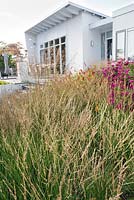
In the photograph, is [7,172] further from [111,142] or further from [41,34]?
[41,34]

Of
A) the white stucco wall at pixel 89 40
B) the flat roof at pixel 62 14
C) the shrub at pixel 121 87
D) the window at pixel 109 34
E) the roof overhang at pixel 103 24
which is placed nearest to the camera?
the shrub at pixel 121 87

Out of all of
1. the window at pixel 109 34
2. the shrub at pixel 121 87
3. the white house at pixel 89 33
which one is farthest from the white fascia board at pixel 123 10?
the shrub at pixel 121 87

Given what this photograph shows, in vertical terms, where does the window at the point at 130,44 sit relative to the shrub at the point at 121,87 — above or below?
above

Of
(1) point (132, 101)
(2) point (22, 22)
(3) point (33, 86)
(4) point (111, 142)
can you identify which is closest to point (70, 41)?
(2) point (22, 22)

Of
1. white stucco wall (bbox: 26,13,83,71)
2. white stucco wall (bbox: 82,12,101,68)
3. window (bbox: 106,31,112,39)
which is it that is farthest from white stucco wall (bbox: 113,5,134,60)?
white stucco wall (bbox: 26,13,83,71)

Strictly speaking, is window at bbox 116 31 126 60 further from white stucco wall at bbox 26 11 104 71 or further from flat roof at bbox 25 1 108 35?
flat roof at bbox 25 1 108 35

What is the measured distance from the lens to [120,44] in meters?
10.2

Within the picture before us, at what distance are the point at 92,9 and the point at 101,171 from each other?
39.4 ft

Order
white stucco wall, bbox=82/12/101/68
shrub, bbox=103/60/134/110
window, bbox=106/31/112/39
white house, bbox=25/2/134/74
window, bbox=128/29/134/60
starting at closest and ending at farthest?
shrub, bbox=103/60/134/110
window, bbox=128/29/134/60
white house, bbox=25/2/134/74
white stucco wall, bbox=82/12/101/68
window, bbox=106/31/112/39

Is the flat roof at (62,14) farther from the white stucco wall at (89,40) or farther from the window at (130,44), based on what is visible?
the window at (130,44)

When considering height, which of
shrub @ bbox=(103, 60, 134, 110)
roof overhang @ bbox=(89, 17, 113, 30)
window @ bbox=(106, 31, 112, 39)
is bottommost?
shrub @ bbox=(103, 60, 134, 110)

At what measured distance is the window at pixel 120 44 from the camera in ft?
32.7

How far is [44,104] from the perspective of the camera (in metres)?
2.99

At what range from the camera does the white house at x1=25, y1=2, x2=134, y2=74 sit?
9750 millimetres
